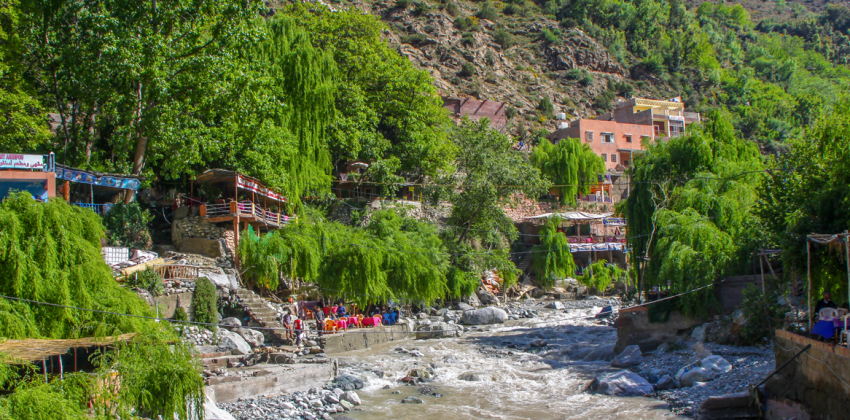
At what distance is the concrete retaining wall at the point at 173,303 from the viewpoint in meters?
19.5

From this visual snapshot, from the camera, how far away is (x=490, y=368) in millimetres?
20094

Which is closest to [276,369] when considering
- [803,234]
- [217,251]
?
[217,251]

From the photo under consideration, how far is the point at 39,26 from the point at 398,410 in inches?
817

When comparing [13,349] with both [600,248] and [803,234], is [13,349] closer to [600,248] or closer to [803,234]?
[803,234]

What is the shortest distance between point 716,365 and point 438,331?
1335 centimetres

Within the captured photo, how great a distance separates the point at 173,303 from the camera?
65.4 feet

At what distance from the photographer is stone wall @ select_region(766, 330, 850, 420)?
10742 millimetres

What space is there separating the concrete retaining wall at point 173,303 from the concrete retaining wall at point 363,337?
4.89 metres

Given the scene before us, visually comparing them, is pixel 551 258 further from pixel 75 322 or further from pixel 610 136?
pixel 75 322

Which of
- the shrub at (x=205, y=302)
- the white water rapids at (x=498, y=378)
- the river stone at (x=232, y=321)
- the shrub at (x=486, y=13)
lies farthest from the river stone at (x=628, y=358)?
the shrub at (x=486, y=13)

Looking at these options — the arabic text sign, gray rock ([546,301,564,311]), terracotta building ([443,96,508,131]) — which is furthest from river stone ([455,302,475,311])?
terracotta building ([443,96,508,131])

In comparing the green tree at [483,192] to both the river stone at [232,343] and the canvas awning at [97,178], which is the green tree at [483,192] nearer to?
the river stone at [232,343]

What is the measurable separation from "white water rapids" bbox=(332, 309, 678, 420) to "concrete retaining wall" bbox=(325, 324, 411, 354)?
0.46 m

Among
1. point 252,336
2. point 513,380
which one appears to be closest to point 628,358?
point 513,380
